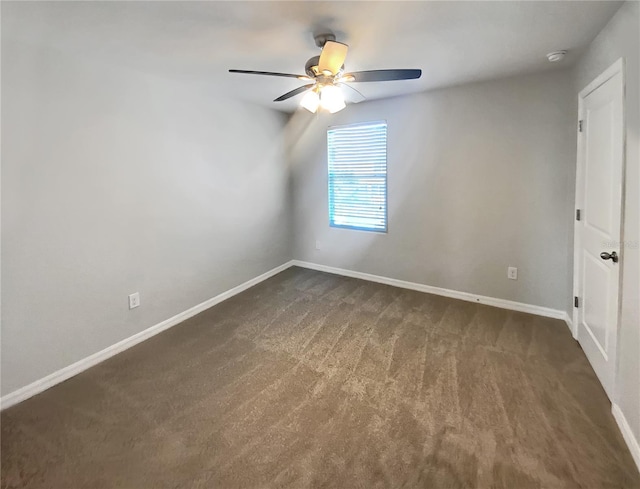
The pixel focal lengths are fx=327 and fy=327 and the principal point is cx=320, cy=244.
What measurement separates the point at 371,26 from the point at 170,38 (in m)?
1.28

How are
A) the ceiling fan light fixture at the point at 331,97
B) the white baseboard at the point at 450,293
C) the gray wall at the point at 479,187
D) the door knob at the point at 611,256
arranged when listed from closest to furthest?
the door knob at the point at 611,256 → the ceiling fan light fixture at the point at 331,97 → the gray wall at the point at 479,187 → the white baseboard at the point at 450,293

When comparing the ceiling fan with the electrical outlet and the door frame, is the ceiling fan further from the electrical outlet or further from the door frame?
the electrical outlet

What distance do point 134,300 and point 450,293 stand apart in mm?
3238

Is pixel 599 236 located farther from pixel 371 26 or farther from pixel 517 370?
pixel 371 26

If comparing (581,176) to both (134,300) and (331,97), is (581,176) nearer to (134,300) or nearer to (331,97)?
(331,97)

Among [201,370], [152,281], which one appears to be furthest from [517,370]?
[152,281]

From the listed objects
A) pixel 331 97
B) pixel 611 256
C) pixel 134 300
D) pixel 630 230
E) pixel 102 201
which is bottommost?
pixel 134 300

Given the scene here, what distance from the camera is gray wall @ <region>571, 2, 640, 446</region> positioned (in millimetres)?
1643

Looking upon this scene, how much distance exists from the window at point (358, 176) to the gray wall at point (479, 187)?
→ 0.12m

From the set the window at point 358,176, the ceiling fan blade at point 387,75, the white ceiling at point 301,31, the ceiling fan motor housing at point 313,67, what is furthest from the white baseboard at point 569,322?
the ceiling fan motor housing at point 313,67

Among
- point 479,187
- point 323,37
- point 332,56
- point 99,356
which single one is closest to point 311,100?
point 323,37

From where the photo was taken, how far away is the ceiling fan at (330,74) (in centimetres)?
190

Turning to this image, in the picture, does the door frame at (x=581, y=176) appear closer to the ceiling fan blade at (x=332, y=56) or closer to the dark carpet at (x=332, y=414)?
the dark carpet at (x=332, y=414)

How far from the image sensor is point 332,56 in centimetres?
191
